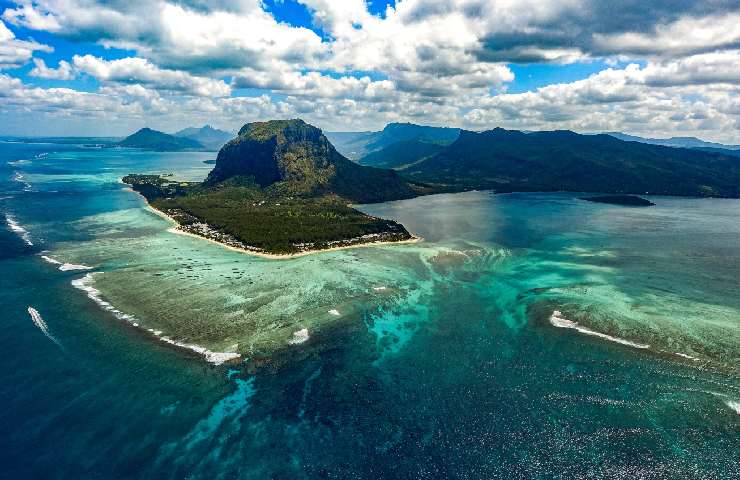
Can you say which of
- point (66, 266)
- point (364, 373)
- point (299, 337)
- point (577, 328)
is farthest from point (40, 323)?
point (577, 328)

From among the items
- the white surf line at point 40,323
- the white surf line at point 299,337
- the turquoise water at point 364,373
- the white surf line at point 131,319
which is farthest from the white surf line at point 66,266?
the white surf line at point 299,337

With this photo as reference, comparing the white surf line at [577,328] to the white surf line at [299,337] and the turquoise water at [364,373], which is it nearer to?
the turquoise water at [364,373]

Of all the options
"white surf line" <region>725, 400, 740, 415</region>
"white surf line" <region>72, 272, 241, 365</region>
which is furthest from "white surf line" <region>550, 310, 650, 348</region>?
"white surf line" <region>72, 272, 241, 365</region>

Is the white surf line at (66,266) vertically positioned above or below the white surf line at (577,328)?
above

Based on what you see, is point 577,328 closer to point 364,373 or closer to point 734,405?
point 734,405

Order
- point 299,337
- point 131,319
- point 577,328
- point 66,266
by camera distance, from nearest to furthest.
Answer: point 299,337
point 577,328
point 131,319
point 66,266

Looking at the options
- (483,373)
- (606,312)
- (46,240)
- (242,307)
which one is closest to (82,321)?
(242,307)

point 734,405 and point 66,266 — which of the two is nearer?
point 734,405
